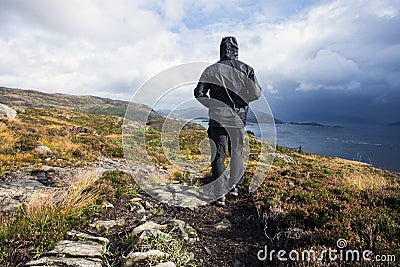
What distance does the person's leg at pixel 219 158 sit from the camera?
20.9 feet

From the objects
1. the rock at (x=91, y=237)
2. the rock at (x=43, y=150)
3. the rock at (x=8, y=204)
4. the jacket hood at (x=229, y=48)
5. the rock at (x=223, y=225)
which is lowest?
the rock at (x=223, y=225)

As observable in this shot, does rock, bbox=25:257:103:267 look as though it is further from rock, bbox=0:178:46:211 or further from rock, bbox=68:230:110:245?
rock, bbox=0:178:46:211

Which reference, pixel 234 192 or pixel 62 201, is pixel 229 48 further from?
pixel 62 201

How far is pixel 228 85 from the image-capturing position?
20.6 ft

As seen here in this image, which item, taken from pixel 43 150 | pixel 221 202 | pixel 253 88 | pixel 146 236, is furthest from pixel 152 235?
pixel 43 150

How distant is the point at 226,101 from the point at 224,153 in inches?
52.8

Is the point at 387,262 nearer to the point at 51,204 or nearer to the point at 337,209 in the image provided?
the point at 337,209

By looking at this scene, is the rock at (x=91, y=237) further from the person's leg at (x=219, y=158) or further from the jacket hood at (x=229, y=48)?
the jacket hood at (x=229, y=48)

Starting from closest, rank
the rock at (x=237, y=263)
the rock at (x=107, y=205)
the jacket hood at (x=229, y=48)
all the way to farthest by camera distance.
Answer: the rock at (x=237, y=263)
the rock at (x=107, y=205)
the jacket hood at (x=229, y=48)

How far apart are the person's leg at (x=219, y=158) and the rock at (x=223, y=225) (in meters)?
1.25

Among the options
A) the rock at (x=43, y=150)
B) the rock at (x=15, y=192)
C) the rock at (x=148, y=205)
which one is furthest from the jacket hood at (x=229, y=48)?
the rock at (x=43, y=150)

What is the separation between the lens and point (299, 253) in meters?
3.47

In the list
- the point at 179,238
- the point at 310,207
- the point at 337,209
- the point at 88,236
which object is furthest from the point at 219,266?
the point at 337,209

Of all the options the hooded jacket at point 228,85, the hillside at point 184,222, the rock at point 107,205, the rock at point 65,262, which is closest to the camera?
the rock at point 65,262
